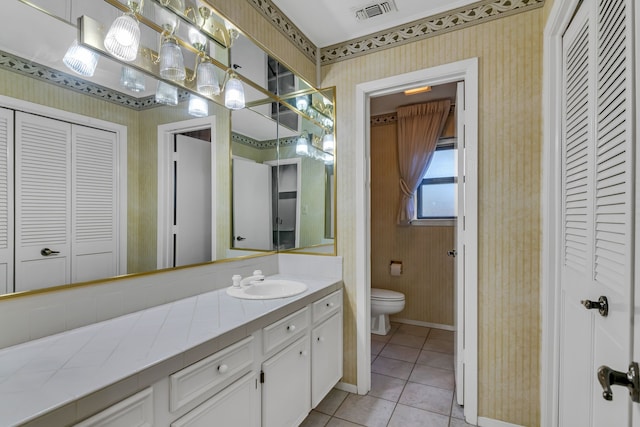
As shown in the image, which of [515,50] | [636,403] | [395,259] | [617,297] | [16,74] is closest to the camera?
[636,403]

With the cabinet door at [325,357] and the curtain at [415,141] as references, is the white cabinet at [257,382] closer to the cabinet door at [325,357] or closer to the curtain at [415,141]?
the cabinet door at [325,357]

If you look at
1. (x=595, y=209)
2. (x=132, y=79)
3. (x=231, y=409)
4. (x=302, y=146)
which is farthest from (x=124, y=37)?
(x=595, y=209)

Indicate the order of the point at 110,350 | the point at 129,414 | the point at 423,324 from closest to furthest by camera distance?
the point at 129,414, the point at 110,350, the point at 423,324

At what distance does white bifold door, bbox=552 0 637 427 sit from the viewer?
0.79m

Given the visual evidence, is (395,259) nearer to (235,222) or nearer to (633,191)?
(235,222)

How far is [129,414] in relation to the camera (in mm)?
838

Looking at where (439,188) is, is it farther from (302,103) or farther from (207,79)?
(207,79)

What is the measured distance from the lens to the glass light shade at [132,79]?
1330mm

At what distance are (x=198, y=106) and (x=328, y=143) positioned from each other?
101 cm

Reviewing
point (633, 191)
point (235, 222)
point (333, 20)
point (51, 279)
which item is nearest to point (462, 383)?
point (633, 191)

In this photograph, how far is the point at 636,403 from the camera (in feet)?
2.41

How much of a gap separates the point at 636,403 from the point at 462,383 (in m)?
1.45

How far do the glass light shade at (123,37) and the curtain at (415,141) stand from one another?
278 cm

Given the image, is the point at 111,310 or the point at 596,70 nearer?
the point at 596,70
